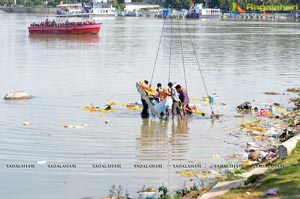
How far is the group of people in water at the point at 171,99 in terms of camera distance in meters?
22.1

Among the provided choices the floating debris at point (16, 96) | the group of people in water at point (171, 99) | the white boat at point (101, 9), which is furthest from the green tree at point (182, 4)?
the group of people in water at point (171, 99)

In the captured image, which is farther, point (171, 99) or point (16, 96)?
point (16, 96)

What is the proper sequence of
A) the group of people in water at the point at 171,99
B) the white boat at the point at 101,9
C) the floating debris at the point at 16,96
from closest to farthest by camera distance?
the group of people in water at the point at 171,99, the floating debris at the point at 16,96, the white boat at the point at 101,9

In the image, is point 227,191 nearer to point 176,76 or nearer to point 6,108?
point 6,108

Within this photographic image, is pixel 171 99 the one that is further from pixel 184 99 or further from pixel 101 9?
pixel 101 9

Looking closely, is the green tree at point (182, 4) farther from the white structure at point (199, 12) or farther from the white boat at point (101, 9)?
the white structure at point (199, 12)

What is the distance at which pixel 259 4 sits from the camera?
18150cm

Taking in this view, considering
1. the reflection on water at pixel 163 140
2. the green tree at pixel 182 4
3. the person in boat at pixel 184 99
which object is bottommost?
the reflection on water at pixel 163 140

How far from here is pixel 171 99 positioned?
22250 mm

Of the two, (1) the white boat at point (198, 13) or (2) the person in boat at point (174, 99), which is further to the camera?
(1) the white boat at point (198, 13)

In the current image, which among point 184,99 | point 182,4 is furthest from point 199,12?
point 184,99

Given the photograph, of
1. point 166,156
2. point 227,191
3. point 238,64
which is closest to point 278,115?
point 166,156

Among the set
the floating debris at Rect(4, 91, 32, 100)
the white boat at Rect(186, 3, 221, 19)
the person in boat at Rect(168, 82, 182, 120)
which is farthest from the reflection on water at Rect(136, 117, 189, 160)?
the white boat at Rect(186, 3, 221, 19)

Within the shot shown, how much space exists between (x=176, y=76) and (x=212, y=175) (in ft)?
67.0
